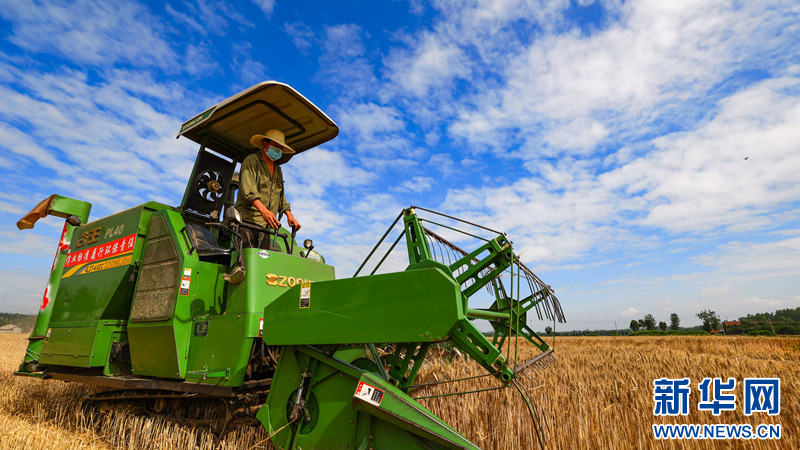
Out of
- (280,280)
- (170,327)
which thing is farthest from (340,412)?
(170,327)

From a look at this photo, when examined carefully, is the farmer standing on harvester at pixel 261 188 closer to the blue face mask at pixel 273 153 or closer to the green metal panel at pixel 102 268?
the blue face mask at pixel 273 153

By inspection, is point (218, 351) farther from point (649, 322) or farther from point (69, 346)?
point (649, 322)

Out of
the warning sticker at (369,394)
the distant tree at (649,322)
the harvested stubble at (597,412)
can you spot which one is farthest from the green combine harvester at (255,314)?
the distant tree at (649,322)

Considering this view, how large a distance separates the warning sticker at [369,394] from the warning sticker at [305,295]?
0.70 meters

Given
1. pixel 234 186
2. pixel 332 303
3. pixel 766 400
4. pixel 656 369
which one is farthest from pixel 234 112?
pixel 656 369

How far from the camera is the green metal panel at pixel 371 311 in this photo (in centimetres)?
241

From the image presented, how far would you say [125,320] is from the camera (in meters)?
4.49

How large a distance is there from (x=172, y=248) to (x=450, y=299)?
9.68 ft

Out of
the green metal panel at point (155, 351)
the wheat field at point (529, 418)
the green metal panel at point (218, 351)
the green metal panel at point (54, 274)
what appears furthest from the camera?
the green metal panel at point (54, 274)

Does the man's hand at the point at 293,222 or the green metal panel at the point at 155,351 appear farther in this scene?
the man's hand at the point at 293,222

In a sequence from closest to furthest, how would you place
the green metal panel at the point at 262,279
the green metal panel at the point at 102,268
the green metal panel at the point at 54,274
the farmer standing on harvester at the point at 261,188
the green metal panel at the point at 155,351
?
the green metal panel at the point at 262,279 → the green metal panel at the point at 155,351 → the farmer standing on harvester at the point at 261,188 → the green metal panel at the point at 102,268 → the green metal panel at the point at 54,274

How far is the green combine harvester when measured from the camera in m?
2.52

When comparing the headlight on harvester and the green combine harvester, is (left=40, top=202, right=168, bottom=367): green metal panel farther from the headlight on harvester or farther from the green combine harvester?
the headlight on harvester

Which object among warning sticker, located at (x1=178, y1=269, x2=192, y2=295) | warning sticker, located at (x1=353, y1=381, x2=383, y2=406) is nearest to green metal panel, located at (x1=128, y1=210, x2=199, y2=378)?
warning sticker, located at (x1=178, y1=269, x2=192, y2=295)
